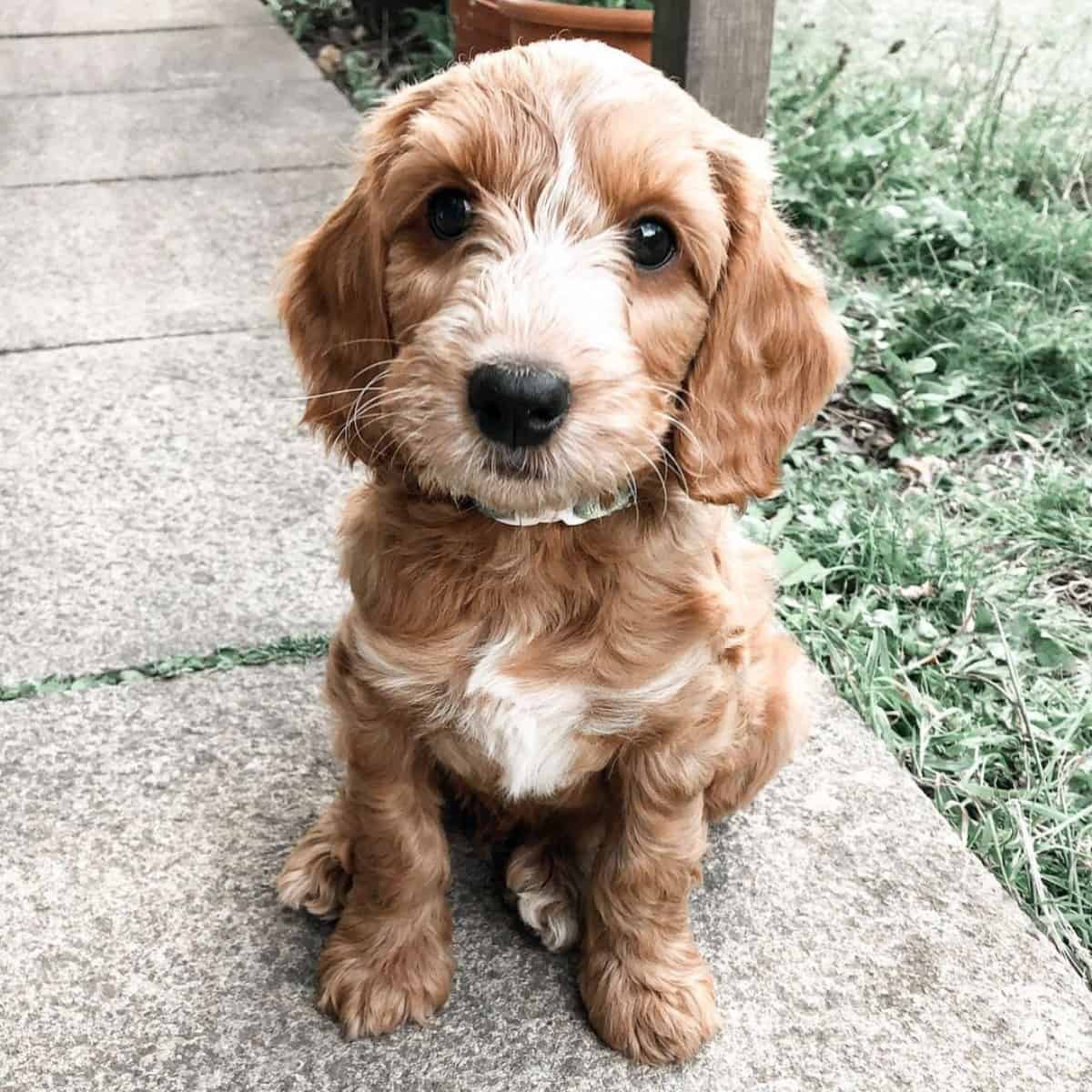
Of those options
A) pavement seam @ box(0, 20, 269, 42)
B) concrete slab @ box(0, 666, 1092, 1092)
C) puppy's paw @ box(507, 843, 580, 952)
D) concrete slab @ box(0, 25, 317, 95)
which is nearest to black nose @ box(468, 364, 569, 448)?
puppy's paw @ box(507, 843, 580, 952)

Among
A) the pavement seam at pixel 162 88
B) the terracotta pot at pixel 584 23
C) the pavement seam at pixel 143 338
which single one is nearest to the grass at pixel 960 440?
the pavement seam at pixel 162 88

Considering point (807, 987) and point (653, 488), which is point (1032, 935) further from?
point (653, 488)

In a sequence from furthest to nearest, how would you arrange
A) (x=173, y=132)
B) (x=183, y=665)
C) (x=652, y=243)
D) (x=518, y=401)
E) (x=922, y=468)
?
(x=173, y=132)
(x=922, y=468)
(x=183, y=665)
(x=652, y=243)
(x=518, y=401)

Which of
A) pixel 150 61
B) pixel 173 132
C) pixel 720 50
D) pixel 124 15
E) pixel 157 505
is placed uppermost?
pixel 720 50

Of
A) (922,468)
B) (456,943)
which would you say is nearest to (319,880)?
(456,943)

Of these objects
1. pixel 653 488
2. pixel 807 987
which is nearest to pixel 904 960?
pixel 807 987

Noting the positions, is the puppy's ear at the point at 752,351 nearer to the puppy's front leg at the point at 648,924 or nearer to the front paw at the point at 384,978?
the puppy's front leg at the point at 648,924

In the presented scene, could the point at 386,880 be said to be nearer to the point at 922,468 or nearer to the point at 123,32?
the point at 922,468
